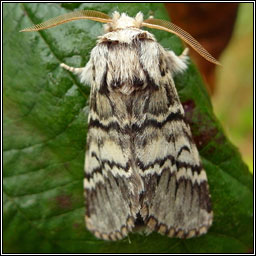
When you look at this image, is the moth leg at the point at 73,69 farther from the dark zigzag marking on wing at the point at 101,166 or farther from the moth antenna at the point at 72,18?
the dark zigzag marking on wing at the point at 101,166

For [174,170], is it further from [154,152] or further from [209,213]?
[209,213]

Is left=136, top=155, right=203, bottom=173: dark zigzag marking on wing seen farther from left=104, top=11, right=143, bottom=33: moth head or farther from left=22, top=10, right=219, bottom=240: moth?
left=104, top=11, right=143, bottom=33: moth head

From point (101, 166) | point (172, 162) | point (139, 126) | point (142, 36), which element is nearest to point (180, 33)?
point (142, 36)

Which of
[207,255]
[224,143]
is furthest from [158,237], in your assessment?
[224,143]

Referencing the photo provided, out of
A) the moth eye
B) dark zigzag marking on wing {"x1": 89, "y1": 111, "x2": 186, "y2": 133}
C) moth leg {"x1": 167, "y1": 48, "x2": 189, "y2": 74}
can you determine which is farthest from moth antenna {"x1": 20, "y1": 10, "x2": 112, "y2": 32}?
dark zigzag marking on wing {"x1": 89, "y1": 111, "x2": 186, "y2": 133}

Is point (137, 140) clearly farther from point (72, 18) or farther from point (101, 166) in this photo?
point (72, 18)

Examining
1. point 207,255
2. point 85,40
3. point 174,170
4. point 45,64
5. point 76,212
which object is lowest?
point 207,255

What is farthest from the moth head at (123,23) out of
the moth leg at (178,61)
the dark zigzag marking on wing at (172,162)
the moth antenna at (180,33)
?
the dark zigzag marking on wing at (172,162)
